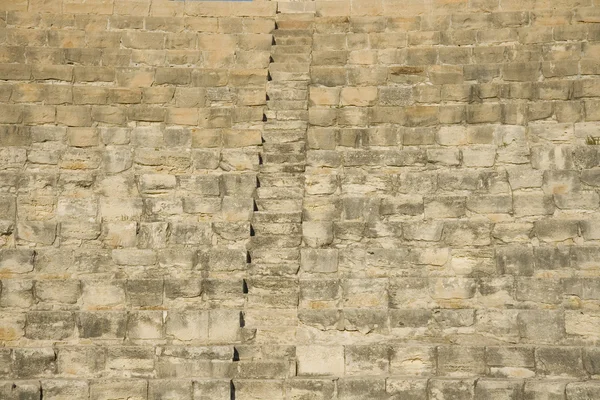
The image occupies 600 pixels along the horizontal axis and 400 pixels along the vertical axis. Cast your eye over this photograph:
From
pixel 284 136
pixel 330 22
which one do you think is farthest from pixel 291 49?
pixel 284 136

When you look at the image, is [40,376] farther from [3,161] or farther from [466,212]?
[466,212]

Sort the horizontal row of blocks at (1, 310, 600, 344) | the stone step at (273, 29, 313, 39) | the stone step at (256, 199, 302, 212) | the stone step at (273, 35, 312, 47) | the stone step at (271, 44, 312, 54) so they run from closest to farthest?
the horizontal row of blocks at (1, 310, 600, 344), the stone step at (256, 199, 302, 212), the stone step at (271, 44, 312, 54), the stone step at (273, 35, 312, 47), the stone step at (273, 29, 313, 39)

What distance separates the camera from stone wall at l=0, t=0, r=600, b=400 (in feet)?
25.8

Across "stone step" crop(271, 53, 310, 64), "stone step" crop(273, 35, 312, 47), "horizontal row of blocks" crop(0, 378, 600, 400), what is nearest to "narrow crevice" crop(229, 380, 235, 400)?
"horizontal row of blocks" crop(0, 378, 600, 400)

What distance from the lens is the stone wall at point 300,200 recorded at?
25.8ft

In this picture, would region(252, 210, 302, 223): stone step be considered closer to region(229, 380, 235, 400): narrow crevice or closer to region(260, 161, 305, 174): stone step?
region(260, 161, 305, 174): stone step

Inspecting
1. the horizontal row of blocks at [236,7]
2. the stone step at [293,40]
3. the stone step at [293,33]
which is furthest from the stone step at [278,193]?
the horizontal row of blocks at [236,7]

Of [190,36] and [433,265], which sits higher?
[190,36]

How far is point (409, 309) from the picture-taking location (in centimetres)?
819

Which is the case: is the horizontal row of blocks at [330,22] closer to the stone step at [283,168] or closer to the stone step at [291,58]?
the stone step at [291,58]

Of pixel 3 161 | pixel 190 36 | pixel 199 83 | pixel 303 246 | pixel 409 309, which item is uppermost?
pixel 190 36

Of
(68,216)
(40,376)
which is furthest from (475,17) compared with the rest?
(40,376)

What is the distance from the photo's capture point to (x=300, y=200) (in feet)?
29.7

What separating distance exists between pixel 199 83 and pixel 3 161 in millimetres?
2427
